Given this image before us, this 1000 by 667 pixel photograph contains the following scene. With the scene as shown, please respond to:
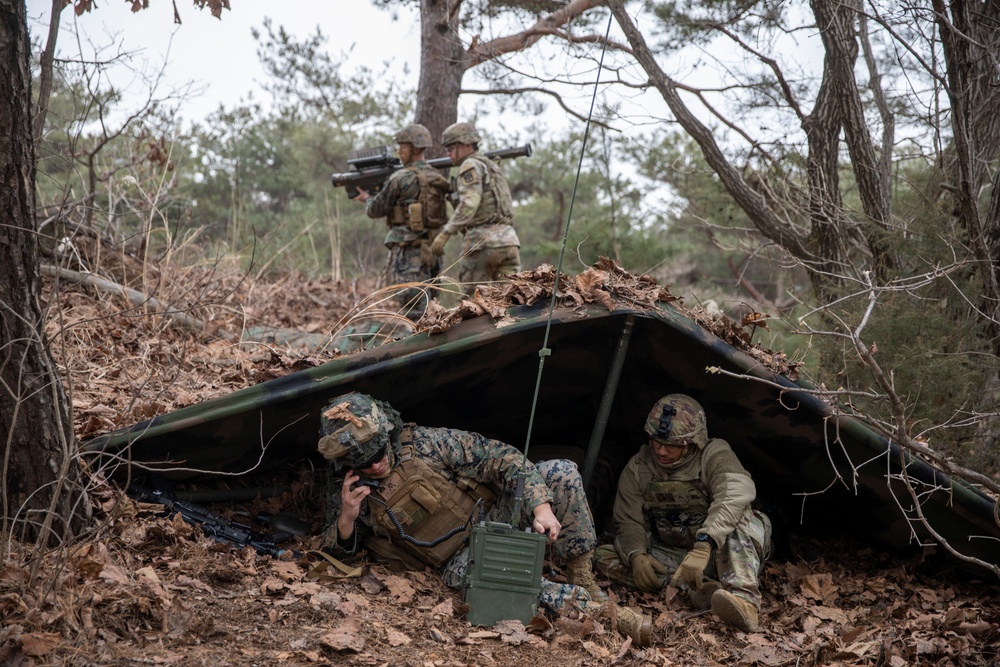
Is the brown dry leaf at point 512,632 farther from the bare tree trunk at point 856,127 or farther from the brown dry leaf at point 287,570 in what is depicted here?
the bare tree trunk at point 856,127

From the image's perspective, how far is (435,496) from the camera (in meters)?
4.73

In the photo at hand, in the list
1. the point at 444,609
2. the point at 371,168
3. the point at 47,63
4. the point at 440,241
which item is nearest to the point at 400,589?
the point at 444,609

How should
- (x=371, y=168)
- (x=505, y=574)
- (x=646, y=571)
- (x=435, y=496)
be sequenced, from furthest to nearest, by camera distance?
(x=371, y=168), (x=646, y=571), (x=435, y=496), (x=505, y=574)

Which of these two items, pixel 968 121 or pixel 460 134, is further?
pixel 460 134

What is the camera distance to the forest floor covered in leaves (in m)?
3.45

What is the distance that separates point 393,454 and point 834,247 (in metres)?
4.64

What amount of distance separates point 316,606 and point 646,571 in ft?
6.70

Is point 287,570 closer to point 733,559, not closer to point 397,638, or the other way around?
point 397,638

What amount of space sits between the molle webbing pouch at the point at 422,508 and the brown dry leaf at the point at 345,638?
859 millimetres

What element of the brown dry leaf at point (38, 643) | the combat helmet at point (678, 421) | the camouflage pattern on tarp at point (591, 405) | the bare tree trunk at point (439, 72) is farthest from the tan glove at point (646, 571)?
the bare tree trunk at point (439, 72)

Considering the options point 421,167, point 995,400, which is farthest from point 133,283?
point 995,400

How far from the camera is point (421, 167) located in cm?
851

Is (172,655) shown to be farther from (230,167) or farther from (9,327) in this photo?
(230,167)

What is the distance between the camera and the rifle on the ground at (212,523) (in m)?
4.73
